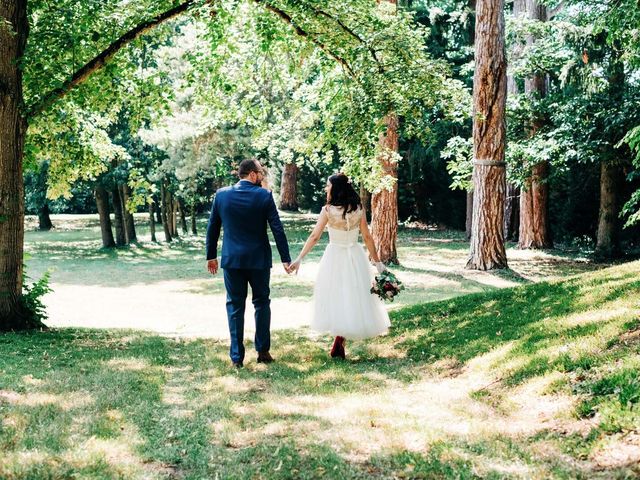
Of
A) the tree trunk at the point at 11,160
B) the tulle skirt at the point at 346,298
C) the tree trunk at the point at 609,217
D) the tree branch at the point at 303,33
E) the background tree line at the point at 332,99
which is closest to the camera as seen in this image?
the tulle skirt at the point at 346,298

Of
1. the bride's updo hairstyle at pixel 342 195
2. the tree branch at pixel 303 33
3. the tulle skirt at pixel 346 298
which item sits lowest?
the tulle skirt at pixel 346 298

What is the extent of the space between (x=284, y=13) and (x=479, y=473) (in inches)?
301

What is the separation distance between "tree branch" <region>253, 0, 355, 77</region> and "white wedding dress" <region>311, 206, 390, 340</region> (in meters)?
3.53

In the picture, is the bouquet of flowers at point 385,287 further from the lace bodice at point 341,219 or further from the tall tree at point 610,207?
the tall tree at point 610,207

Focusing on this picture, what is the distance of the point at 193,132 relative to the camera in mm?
23141

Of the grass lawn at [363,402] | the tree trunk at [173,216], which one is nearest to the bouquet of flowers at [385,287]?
the grass lawn at [363,402]

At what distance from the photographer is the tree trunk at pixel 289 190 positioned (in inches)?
1624

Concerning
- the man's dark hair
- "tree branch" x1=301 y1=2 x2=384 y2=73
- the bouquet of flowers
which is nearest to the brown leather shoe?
the bouquet of flowers

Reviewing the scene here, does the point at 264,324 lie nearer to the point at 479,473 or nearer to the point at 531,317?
the point at 531,317

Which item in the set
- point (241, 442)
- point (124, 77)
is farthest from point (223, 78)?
point (241, 442)

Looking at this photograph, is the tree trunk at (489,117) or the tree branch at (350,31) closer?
the tree branch at (350,31)

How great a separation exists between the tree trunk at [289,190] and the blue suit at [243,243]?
1363 inches

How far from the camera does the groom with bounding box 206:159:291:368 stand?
6.53 m

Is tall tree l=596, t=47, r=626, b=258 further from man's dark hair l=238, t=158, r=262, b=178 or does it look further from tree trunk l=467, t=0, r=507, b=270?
man's dark hair l=238, t=158, r=262, b=178
